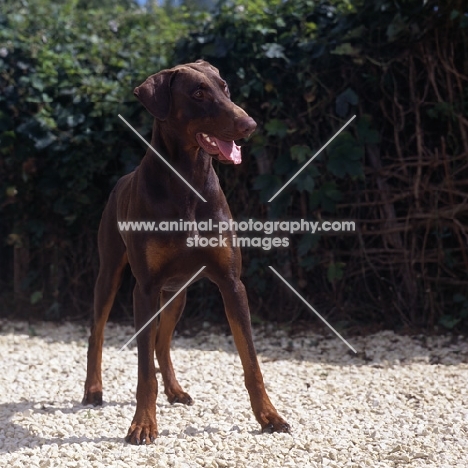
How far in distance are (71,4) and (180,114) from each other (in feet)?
20.6

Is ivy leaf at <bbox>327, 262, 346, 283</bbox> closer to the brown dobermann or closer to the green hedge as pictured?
the green hedge

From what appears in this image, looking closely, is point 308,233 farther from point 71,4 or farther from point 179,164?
point 71,4

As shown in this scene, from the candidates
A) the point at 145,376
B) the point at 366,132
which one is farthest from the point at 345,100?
the point at 145,376

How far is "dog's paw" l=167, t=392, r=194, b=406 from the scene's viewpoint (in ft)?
13.6

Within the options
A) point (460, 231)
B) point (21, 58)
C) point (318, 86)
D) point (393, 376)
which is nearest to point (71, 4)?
point (21, 58)

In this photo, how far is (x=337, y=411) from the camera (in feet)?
12.9

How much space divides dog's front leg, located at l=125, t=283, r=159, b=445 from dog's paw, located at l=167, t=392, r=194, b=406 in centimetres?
68

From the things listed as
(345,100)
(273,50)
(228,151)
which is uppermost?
(273,50)

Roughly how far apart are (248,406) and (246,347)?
2.06ft

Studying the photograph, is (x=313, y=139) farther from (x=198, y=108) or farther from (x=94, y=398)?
(x=94, y=398)

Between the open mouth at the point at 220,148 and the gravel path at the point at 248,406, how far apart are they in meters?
1.28

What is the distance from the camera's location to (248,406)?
159 inches

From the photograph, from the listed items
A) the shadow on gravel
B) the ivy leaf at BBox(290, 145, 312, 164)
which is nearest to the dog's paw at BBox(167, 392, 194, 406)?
the shadow on gravel

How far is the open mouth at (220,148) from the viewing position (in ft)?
10.9
